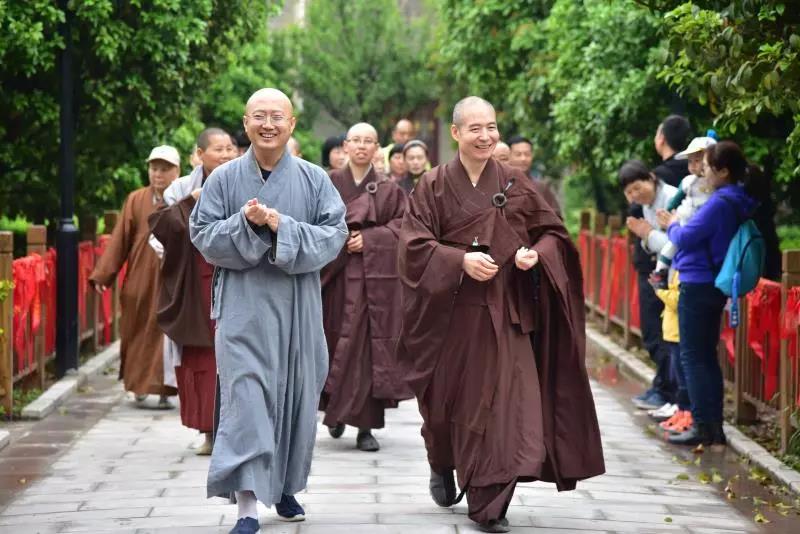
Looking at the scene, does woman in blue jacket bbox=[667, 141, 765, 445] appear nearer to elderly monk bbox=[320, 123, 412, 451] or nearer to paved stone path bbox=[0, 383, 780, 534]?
paved stone path bbox=[0, 383, 780, 534]

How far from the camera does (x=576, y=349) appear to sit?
288 inches

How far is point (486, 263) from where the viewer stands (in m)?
7.00

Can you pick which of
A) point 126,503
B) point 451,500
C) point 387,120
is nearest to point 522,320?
point 451,500

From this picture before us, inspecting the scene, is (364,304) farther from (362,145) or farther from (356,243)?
(362,145)

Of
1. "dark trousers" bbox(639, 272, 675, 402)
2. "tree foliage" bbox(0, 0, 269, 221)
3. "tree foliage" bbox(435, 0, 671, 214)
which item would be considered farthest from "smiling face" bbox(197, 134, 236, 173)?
"tree foliage" bbox(435, 0, 671, 214)

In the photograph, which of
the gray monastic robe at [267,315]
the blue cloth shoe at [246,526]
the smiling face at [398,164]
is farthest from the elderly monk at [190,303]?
the smiling face at [398,164]

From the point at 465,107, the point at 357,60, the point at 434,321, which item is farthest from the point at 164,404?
the point at 357,60

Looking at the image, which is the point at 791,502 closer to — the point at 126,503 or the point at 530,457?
the point at 530,457

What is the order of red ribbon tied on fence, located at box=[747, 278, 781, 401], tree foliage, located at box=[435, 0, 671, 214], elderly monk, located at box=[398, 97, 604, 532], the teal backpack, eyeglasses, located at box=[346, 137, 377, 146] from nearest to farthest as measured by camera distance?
elderly monk, located at box=[398, 97, 604, 532]
the teal backpack
red ribbon tied on fence, located at box=[747, 278, 781, 401]
eyeglasses, located at box=[346, 137, 377, 146]
tree foliage, located at box=[435, 0, 671, 214]

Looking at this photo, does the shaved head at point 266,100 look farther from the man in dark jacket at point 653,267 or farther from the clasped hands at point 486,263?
the man in dark jacket at point 653,267

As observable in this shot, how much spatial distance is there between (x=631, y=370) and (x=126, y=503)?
684cm

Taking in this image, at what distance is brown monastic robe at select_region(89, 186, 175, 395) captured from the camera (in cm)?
1112

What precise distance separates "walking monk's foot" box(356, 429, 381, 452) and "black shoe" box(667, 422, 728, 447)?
185 centimetres

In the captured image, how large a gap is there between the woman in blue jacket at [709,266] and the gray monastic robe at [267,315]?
2.91m
